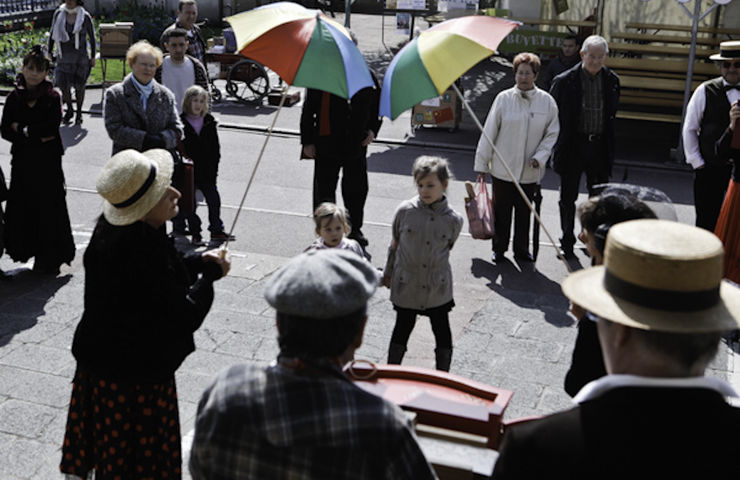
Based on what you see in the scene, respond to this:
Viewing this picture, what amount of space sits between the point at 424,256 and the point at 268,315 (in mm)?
1900

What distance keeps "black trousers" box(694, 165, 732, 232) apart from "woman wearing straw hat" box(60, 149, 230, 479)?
523 cm

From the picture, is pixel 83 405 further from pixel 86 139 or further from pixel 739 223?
pixel 86 139

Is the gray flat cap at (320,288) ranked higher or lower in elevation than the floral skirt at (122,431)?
higher

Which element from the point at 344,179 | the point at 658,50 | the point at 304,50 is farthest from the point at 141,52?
the point at 658,50

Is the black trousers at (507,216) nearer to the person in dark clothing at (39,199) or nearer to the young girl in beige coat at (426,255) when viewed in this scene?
the young girl in beige coat at (426,255)

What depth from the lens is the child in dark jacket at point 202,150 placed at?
340 inches

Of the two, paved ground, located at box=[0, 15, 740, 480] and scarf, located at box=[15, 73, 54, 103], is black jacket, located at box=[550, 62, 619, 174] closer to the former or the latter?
paved ground, located at box=[0, 15, 740, 480]

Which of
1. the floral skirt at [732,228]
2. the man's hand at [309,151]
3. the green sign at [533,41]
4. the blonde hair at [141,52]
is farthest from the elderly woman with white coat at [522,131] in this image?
the green sign at [533,41]

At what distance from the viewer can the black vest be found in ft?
23.7

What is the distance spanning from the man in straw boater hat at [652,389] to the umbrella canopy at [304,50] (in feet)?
11.0

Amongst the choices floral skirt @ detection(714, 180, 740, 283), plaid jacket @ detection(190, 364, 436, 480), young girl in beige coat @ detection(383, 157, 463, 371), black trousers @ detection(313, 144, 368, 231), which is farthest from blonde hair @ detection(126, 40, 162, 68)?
plaid jacket @ detection(190, 364, 436, 480)

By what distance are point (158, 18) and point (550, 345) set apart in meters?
20.2

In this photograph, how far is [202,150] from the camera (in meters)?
8.71

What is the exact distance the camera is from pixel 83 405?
387 centimetres
